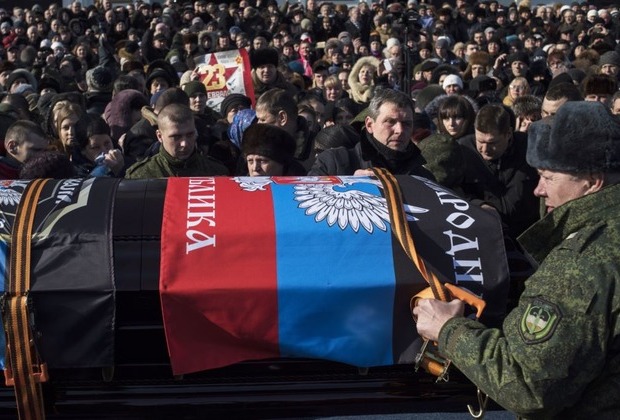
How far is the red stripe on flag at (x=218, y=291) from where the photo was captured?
2.84 meters

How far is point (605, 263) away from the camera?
215 centimetres

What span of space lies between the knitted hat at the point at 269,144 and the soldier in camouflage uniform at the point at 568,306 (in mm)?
2076

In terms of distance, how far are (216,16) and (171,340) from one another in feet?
47.0

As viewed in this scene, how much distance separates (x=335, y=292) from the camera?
2.85 meters

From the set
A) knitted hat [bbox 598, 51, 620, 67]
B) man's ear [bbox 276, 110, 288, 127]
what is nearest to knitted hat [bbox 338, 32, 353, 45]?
knitted hat [bbox 598, 51, 620, 67]

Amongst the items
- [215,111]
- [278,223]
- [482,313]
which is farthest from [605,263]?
[215,111]

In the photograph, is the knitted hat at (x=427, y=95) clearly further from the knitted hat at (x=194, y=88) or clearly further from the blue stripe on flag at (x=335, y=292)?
the blue stripe on flag at (x=335, y=292)

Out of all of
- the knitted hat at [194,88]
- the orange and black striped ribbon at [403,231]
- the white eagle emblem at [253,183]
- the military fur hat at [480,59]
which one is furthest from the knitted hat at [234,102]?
the military fur hat at [480,59]

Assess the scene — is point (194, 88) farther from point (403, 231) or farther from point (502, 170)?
point (403, 231)

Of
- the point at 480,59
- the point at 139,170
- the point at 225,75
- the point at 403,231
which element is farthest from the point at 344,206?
the point at 480,59

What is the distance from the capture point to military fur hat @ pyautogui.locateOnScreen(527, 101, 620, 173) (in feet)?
7.41

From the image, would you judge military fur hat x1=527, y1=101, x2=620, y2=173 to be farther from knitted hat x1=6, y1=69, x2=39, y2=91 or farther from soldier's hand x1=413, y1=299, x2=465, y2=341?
knitted hat x1=6, y1=69, x2=39, y2=91

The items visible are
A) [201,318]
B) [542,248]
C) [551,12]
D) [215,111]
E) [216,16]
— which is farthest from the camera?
[551,12]

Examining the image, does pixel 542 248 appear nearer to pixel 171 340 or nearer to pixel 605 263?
pixel 605 263
